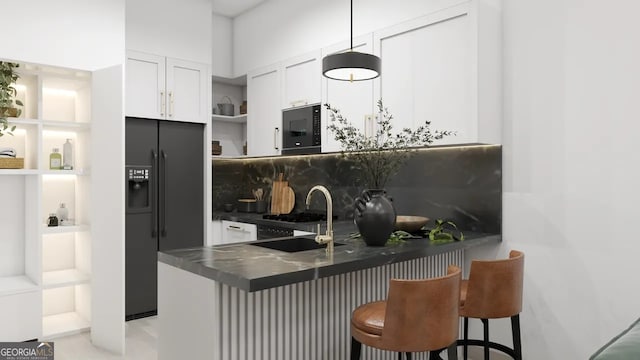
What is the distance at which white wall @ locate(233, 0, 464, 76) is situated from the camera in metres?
3.60

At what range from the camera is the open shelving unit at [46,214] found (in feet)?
11.3

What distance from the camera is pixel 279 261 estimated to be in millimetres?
2154

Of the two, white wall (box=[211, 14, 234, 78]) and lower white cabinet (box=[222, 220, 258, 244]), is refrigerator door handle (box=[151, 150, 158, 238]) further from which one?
white wall (box=[211, 14, 234, 78])

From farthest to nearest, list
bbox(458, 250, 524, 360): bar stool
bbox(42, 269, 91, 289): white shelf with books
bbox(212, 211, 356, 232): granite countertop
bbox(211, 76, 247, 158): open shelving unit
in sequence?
1. bbox(211, 76, 247, 158): open shelving unit
2. bbox(212, 211, 356, 232): granite countertop
3. bbox(42, 269, 91, 289): white shelf with books
4. bbox(458, 250, 524, 360): bar stool

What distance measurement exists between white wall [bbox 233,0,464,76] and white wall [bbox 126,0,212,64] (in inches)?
20.2

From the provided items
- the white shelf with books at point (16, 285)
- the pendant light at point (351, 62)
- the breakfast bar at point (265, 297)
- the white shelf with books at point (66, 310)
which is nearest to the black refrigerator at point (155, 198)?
the white shelf with books at point (66, 310)

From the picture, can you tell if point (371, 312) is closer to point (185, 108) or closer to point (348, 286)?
point (348, 286)

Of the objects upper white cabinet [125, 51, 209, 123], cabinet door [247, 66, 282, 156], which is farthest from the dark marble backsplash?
upper white cabinet [125, 51, 209, 123]

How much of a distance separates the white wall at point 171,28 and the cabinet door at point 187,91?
10 cm

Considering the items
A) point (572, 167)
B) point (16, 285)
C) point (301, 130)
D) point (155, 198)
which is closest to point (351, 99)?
point (301, 130)

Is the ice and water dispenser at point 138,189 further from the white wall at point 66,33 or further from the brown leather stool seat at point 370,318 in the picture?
the brown leather stool seat at point 370,318

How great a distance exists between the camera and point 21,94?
144 inches
